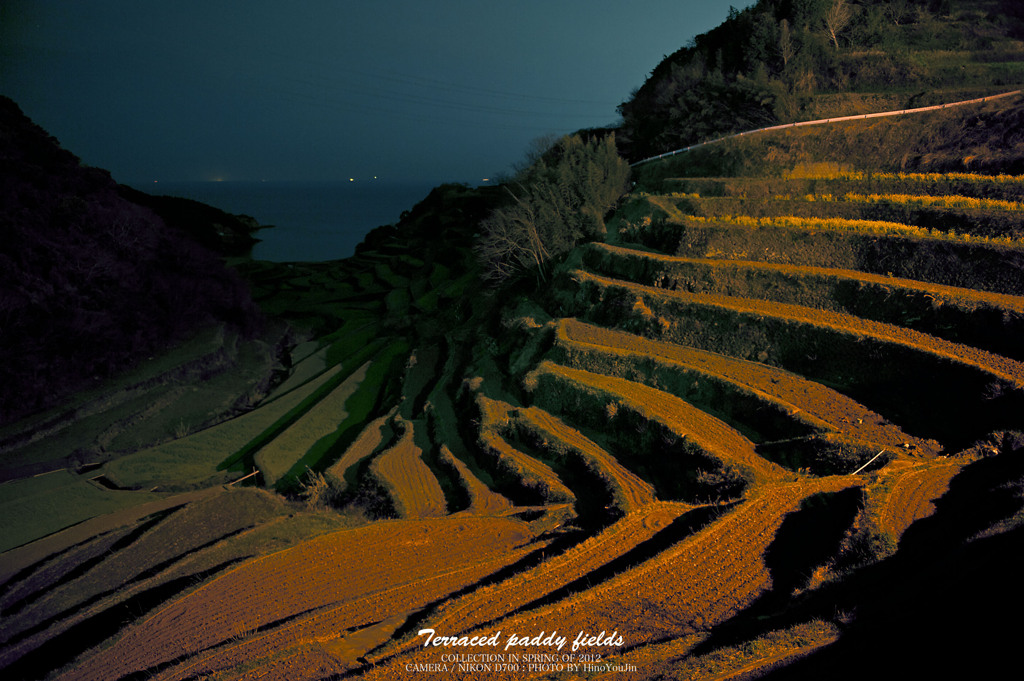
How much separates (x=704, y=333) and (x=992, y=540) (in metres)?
10.9

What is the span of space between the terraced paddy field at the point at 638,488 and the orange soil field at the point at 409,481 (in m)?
0.12

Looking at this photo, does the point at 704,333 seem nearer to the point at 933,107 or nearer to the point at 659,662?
the point at 659,662

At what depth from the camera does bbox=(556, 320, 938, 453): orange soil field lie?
13.5 metres

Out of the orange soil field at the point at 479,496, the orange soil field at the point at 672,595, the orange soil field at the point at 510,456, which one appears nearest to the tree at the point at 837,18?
the orange soil field at the point at 510,456

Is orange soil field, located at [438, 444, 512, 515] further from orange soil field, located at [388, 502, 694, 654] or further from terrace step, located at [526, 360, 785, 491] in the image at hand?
terrace step, located at [526, 360, 785, 491]

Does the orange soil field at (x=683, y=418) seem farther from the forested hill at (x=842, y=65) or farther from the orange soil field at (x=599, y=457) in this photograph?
the forested hill at (x=842, y=65)

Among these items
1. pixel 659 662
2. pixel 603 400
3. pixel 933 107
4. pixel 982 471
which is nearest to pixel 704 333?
pixel 603 400

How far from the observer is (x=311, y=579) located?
12992mm

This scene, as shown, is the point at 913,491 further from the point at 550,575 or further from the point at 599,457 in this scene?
the point at 550,575

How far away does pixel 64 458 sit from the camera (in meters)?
23.2

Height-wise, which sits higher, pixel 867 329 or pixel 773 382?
pixel 867 329

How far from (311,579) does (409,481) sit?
18.0 feet

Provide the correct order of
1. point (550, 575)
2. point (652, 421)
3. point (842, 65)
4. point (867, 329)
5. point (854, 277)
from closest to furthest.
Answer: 1. point (550, 575)
2. point (652, 421)
3. point (867, 329)
4. point (854, 277)
5. point (842, 65)

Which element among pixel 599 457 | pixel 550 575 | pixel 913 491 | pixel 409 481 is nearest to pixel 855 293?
pixel 913 491
